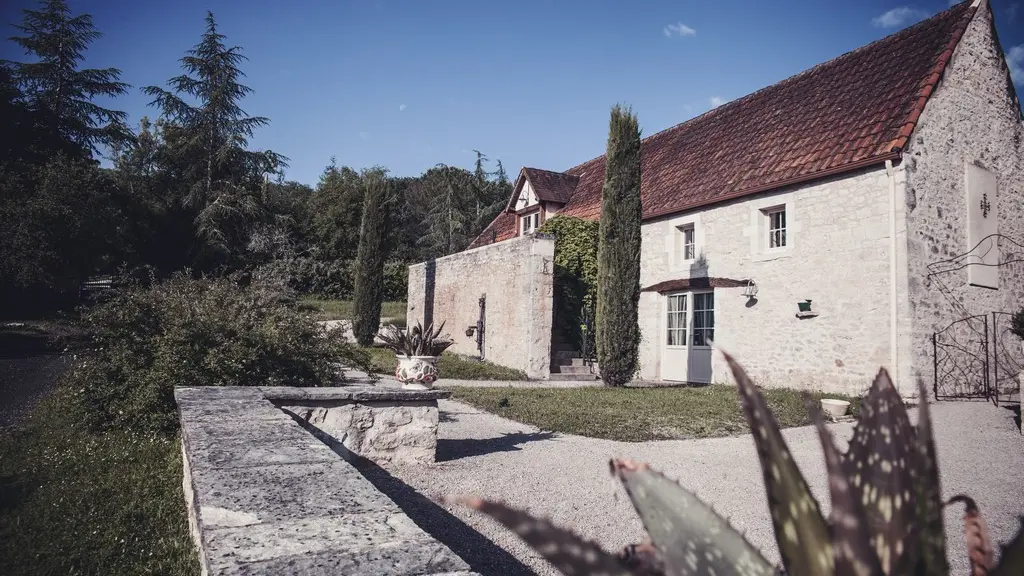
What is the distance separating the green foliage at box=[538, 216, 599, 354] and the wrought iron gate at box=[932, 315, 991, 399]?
7.09 m

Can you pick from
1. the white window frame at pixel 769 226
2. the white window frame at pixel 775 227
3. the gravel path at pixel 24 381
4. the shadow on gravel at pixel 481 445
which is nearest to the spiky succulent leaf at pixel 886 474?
the shadow on gravel at pixel 481 445

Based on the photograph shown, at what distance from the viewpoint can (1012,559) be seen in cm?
44

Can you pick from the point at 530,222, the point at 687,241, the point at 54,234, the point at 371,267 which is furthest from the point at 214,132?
→ the point at 687,241

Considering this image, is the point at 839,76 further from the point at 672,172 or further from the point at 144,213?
the point at 144,213

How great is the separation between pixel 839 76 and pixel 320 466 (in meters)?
13.4

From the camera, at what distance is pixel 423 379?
5.22 metres

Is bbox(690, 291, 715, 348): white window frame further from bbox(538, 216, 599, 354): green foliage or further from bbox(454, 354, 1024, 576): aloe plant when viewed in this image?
bbox(454, 354, 1024, 576): aloe plant

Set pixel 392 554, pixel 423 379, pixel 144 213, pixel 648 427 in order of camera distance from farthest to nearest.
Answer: pixel 144 213 < pixel 648 427 < pixel 423 379 < pixel 392 554

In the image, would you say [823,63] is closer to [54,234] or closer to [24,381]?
[24,381]

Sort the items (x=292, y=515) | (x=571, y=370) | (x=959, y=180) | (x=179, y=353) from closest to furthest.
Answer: (x=292, y=515) < (x=179, y=353) < (x=959, y=180) < (x=571, y=370)

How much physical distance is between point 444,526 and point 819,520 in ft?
10.8

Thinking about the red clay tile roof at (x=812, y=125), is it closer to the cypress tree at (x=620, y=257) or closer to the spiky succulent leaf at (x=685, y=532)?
the cypress tree at (x=620, y=257)

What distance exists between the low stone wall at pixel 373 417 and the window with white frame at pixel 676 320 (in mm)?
9288

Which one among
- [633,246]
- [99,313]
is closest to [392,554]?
[99,313]
